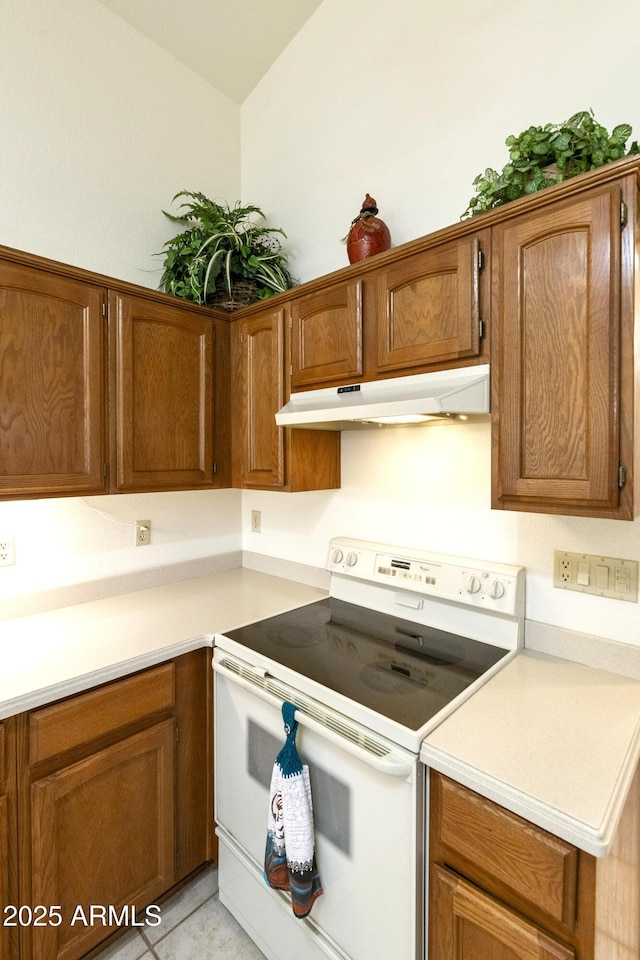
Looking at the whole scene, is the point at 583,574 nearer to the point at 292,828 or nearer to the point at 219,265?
the point at 292,828

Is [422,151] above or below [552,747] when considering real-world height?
above

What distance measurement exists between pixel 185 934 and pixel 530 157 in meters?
2.43

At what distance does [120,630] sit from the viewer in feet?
4.98

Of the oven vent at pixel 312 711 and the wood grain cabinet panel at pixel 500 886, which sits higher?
the oven vent at pixel 312 711

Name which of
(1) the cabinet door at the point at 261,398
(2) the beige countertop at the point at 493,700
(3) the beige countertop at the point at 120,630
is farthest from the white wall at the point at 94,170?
(1) the cabinet door at the point at 261,398

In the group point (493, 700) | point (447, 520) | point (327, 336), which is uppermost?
point (327, 336)

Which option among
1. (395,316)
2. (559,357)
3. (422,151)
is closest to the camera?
(559,357)

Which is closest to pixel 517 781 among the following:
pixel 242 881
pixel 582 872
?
pixel 582 872

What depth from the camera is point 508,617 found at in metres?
1.38

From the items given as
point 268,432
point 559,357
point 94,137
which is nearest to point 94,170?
point 94,137

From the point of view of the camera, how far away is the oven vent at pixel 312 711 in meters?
1.02

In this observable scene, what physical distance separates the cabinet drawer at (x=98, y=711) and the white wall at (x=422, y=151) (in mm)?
853

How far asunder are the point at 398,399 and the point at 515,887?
109 centimetres

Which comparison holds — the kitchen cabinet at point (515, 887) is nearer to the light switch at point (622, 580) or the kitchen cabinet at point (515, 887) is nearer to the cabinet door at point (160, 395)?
the light switch at point (622, 580)
